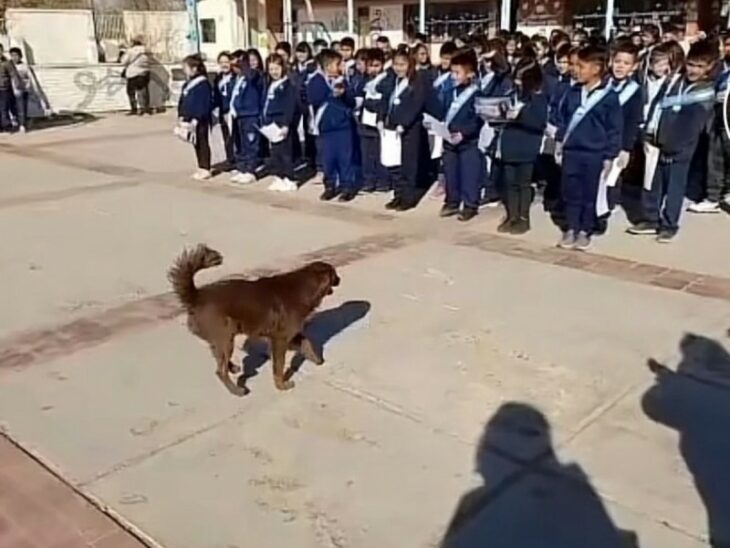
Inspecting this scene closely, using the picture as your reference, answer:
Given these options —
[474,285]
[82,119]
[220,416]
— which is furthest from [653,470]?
[82,119]

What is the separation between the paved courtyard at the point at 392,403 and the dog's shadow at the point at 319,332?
0.07ft

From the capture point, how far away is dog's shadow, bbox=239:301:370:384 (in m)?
4.17

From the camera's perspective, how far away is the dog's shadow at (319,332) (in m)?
4.17

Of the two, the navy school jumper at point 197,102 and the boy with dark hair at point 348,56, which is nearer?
the boy with dark hair at point 348,56

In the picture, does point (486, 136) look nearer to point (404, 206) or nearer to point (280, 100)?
point (404, 206)

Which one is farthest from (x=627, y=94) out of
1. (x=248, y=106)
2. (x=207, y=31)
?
(x=207, y=31)

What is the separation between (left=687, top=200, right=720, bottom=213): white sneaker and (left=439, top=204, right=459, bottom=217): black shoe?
2108 millimetres

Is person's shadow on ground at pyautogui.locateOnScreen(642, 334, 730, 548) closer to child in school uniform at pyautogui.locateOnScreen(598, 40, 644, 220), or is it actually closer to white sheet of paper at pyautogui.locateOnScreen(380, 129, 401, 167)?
child in school uniform at pyautogui.locateOnScreen(598, 40, 644, 220)

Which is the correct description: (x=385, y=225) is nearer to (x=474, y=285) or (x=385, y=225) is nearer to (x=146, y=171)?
(x=474, y=285)

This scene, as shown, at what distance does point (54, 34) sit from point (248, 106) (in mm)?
12532

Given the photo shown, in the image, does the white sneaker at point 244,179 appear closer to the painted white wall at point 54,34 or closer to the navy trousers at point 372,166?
the navy trousers at point 372,166

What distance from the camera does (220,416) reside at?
360 centimetres

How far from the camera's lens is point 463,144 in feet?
22.8

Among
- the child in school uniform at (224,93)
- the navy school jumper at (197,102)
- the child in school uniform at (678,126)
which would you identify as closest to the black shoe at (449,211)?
the child in school uniform at (678,126)
